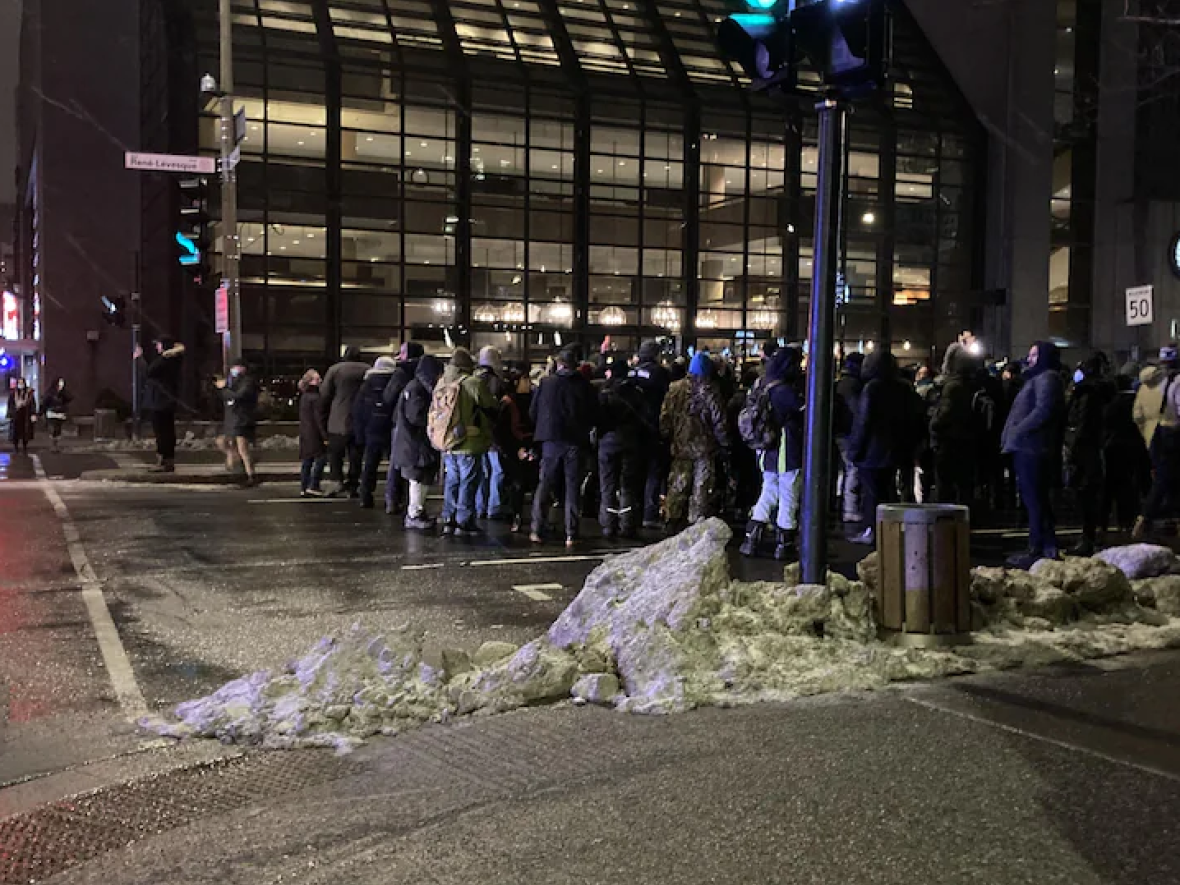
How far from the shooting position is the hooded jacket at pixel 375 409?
42.7 feet

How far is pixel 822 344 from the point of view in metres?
6.69

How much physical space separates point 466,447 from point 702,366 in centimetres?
252

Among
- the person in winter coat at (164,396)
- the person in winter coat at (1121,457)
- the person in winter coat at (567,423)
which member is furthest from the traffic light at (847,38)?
the person in winter coat at (164,396)

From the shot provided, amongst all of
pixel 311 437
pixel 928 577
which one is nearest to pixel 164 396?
pixel 311 437

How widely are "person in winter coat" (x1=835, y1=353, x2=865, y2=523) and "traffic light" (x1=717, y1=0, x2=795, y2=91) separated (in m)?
5.04

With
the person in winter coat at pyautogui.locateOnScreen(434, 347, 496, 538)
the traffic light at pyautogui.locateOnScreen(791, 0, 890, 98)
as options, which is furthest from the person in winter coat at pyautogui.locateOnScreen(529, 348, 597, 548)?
the traffic light at pyautogui.locateOnScreen(791, 0, 890, 98)

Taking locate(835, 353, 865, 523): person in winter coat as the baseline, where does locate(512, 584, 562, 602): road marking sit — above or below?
below

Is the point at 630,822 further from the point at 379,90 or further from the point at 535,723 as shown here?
the point at 379,90

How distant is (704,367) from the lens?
11.0 m

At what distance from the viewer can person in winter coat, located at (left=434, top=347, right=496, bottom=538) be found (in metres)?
11.1

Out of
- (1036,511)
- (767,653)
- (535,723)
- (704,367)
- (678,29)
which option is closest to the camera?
(535,723)

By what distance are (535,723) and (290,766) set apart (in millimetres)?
1218

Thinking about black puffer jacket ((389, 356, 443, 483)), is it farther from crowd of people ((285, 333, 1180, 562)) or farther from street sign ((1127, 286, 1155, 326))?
street sign ((1127, 286, 1155, 326))

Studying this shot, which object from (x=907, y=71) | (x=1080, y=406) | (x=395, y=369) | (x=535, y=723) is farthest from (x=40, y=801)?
(x=907, y=71)
